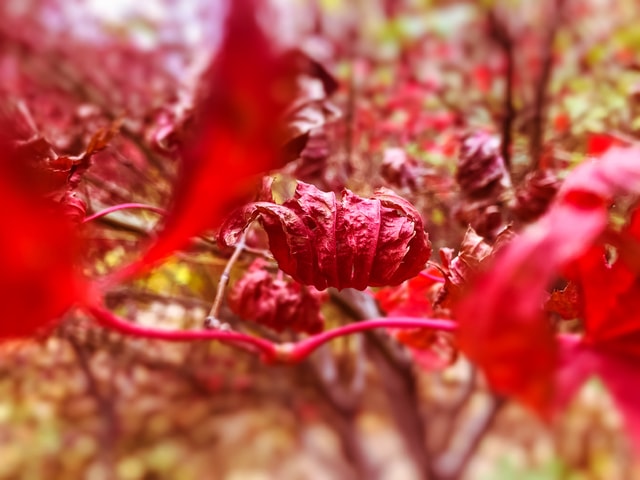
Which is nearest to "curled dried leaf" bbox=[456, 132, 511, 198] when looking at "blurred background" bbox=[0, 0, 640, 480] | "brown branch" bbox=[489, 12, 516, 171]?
"blurred background" bbox=[0, 0, 640, 480]

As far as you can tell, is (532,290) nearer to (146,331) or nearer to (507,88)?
(146,331)

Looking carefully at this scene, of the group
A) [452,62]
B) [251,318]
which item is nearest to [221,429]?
[452,62]

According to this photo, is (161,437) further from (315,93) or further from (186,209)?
(186,209)

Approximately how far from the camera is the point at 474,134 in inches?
27.5

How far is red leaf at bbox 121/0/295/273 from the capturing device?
16cm

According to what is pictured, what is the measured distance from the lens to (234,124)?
0.17 metres

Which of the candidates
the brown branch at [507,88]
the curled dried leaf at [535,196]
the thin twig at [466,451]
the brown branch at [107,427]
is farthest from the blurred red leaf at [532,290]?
the brown branch at [107,427]

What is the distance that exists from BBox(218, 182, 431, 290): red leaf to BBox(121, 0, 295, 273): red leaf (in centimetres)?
17

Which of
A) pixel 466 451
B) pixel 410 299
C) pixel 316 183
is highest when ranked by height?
pixel 316 183

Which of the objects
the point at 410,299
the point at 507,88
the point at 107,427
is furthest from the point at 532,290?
the point at 107,427

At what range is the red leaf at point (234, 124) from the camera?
0.52 ft

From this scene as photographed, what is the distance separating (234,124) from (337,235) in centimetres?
20

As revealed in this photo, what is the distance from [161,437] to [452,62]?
1.96 m

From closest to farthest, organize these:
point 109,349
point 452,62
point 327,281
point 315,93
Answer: point 327,281 < point 315,93 < point 109,349 < point 452,62
